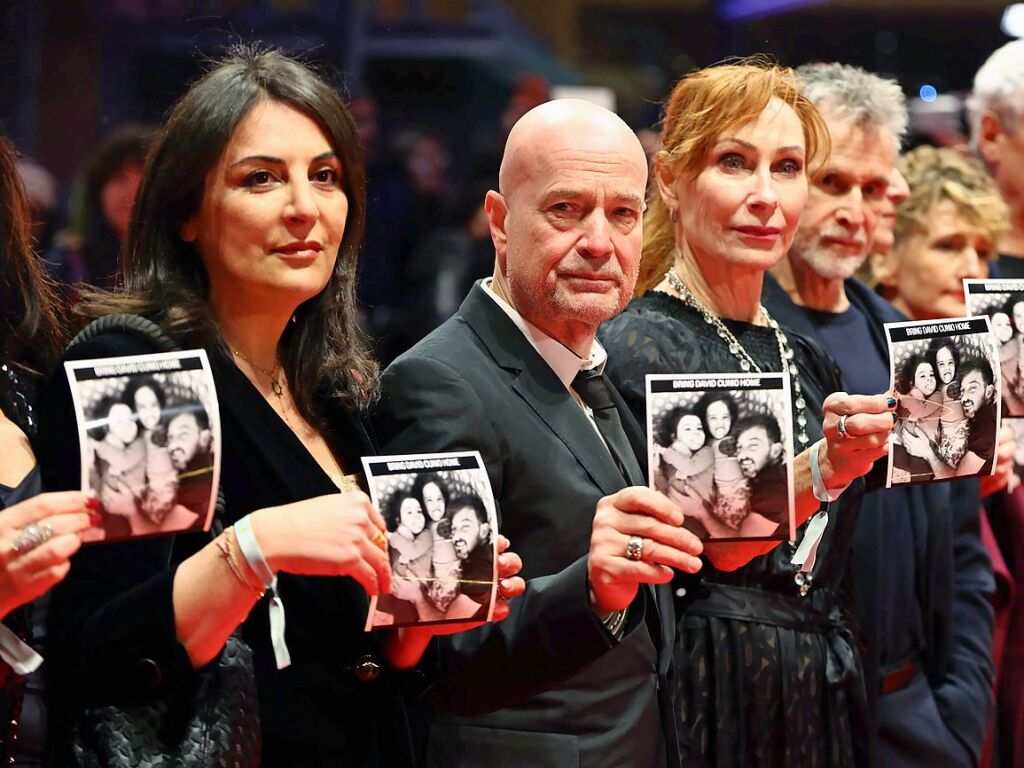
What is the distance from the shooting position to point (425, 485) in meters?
1.78

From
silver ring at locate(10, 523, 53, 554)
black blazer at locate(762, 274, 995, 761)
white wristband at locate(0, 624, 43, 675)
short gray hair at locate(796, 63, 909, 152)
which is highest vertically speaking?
short gray hair at locate(796, 63, 909, 152)

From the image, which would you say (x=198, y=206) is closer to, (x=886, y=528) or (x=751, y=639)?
(x=751, y=639)

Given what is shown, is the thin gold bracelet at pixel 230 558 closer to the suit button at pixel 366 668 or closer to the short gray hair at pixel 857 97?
the suit button at pixel 366 668

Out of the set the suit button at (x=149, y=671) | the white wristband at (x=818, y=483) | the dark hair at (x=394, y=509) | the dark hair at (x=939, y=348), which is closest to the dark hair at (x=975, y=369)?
the dark hair at (x=939, y=348)

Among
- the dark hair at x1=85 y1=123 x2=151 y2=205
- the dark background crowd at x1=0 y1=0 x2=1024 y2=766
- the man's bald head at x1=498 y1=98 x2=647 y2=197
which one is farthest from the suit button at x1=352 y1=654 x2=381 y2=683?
the dark hair at x1=85 y1=123 x2=151 y2=205

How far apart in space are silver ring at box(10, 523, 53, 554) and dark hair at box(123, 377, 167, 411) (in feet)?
0.53

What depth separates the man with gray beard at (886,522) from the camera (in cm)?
306

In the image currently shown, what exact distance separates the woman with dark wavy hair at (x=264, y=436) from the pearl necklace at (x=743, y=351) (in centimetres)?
70

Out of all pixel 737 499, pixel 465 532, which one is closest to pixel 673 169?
pixel 737 499

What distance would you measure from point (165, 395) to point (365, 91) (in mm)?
3516

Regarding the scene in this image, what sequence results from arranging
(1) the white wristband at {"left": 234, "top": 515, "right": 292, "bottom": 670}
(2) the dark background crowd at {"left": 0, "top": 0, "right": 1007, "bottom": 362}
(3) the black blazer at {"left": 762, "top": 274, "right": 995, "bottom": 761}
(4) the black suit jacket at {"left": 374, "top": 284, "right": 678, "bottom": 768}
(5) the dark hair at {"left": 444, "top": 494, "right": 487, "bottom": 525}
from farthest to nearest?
(2) the dark background crowd at {"left": 0, "top": 0, "right": 1007, "bottom": 362} < (3) the black blazer at {"left": 762, "top": 274, "right": 995, "bottom": 761} < (4) the black suit jacket at {"left": 374, "top": 284, "right": 678, "bottom": 768} < (5) the dark hair at {"left": 444, "top": 494, "right": 487, "bottom": 525} < (1) the white wristband at {"left": 234, "top": 515, "right": 292, "bottom": 670}

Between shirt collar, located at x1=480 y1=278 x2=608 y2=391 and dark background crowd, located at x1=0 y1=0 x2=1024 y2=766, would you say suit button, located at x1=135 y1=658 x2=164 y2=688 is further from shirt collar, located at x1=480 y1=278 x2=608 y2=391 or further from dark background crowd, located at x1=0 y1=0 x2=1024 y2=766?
dark background crowd, located at x1=0 y1=0 x2=1024 y2=766

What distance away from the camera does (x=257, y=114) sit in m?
2.06

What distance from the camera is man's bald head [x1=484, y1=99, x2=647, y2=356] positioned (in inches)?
89.7
